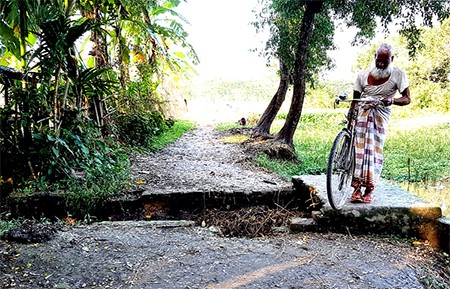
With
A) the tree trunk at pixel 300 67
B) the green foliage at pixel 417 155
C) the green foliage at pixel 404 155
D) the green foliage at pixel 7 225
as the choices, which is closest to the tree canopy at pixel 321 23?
the tree trunk at pixel 300 67

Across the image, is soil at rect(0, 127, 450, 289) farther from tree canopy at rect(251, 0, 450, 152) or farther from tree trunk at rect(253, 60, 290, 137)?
tree trunk at rect(253, 60, 290, 137)

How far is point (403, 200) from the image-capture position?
3668 mm

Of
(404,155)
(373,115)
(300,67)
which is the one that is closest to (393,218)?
(373,115)

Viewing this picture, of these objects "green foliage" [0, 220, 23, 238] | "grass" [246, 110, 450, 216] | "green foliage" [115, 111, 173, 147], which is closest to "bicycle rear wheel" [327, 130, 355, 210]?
A: "grass" [246, 110, 450, 216]

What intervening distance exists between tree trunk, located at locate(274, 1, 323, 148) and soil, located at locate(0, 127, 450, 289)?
4454 millimetres

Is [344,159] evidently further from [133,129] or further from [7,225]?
[133,129]

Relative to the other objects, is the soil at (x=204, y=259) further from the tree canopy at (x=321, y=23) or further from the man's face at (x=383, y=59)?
the tree canopy at (x=321, y=23)

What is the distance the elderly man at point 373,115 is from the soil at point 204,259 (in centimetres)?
57

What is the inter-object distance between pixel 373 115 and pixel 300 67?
4187mm

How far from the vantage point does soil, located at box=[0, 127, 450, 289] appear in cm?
248

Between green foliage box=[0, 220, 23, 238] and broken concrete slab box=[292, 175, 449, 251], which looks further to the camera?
broken concrete slab box=[292, 175, 449, 251]

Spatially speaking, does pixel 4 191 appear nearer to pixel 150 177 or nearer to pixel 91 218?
pixel 91 218

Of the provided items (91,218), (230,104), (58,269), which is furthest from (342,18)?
(230,104)

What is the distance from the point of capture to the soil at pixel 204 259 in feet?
8.13
